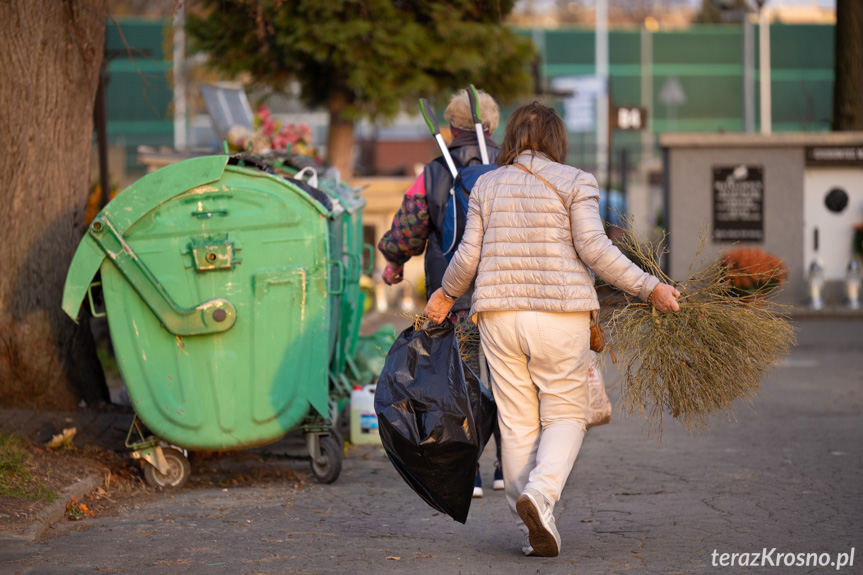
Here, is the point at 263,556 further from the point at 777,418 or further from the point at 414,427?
the point at 777,418

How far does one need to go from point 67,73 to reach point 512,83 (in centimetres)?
930

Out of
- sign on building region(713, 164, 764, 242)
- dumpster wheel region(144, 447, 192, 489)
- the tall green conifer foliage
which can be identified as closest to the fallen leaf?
dumpster wheel region(144, 447, 192, 489)

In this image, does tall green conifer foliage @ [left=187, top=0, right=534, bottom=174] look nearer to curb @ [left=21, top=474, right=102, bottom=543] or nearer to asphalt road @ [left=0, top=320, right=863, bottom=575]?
asphalt road @ [left=0, top=320, right=863, bottom=575]

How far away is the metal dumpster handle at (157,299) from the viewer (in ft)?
19.0

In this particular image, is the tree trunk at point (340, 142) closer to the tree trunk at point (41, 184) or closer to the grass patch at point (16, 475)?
the tree trunk at point (41, 184)

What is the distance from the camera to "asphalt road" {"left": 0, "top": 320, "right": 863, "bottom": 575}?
4.43m

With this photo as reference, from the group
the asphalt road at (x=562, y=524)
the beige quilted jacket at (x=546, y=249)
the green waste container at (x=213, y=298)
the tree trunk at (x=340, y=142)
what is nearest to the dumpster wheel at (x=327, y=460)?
the asphalt road at (x=562, y=524)

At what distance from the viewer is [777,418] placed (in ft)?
27.2

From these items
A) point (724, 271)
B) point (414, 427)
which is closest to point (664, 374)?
point (724, 271)

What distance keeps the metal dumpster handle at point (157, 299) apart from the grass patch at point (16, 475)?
1.00 m

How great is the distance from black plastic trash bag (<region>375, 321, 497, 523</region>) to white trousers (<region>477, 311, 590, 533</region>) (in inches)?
5.0

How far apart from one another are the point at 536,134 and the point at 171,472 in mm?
2897

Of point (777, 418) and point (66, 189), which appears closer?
point (66, 189)

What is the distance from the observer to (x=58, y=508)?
5.27m
